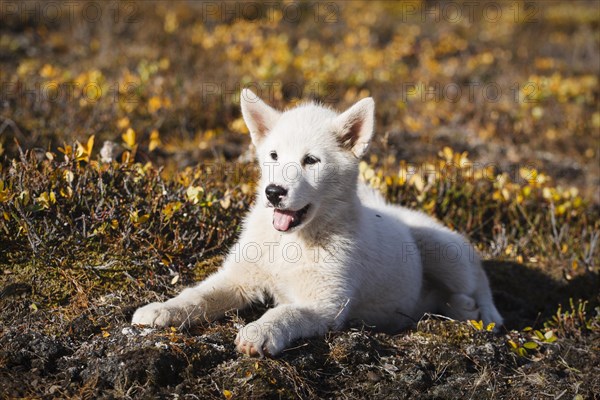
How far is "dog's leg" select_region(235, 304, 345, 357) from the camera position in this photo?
326cm

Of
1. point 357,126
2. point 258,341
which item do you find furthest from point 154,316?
point 357,126

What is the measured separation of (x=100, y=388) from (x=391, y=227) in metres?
2.28

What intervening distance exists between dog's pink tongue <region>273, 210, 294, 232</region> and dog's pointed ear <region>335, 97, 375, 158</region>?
632mm

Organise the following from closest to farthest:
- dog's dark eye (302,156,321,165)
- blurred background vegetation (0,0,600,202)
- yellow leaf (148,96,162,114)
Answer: dog's dark eye (302,156,321,165)
yellow leaf (148,96,162,114)
blurred background vegetation (0,0,600,202)

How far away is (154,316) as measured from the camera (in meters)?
3.45

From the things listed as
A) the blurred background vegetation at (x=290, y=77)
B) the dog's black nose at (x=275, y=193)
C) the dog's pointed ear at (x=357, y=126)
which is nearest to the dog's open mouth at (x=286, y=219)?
the dog's black nose at (x=275, y=193)

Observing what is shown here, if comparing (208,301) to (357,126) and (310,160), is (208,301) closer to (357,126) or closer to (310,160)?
(310,160)

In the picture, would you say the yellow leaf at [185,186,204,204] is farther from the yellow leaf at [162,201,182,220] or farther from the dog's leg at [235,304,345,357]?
the dog's leg at [235,304,345,357]

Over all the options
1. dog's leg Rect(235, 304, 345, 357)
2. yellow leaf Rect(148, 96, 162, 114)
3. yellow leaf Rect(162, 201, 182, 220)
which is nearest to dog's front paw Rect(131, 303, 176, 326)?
dog's leg Rect(235, 304, 345, 357)

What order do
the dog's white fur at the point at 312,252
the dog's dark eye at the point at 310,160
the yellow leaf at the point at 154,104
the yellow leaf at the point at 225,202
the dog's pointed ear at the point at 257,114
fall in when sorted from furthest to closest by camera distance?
the yellow leaf at the point at 154,104
the yellow leaf at the point at 225,202
the dog's pointed ear at the point at 257,114
the dog's dark eye at the point at 310,160
the dog's white fur at the point at 312,252

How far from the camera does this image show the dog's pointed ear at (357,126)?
3904 millimetres

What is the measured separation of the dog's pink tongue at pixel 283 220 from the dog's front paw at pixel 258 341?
65 centimetres

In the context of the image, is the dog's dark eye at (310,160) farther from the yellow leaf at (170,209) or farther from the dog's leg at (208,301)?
the yellow leaf at (170,209)

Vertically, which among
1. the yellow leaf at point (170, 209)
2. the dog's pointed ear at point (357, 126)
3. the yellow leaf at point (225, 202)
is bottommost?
the yellow leaf at point (225, 202)
